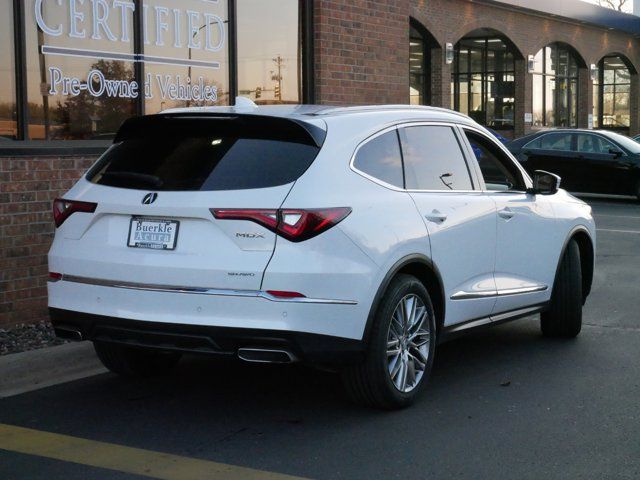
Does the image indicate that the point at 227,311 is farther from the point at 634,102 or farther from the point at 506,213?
the point at 634,102

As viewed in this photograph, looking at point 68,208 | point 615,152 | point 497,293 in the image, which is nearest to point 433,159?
point 497,293

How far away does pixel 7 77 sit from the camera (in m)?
8.84

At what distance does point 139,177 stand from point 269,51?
6169 mm

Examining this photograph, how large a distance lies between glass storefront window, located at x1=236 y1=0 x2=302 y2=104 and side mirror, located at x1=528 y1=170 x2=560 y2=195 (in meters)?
4.43

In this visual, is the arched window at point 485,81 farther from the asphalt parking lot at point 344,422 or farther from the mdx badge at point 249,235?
the mdx badge at point 249,235

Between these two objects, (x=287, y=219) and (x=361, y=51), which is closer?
(x=287, y=219)

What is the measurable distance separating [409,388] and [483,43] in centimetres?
3177

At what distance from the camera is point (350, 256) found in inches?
219

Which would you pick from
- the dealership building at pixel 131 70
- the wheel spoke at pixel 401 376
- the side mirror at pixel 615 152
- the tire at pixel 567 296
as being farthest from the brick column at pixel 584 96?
the wheel spoke at pixel 401 376

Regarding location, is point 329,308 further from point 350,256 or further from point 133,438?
point 133,438

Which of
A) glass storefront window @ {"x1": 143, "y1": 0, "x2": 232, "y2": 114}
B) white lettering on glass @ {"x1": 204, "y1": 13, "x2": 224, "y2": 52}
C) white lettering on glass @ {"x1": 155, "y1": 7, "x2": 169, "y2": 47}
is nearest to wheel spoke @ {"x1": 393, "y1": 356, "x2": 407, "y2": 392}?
glass storefront window @ {"x1": 143, "y1": 0, "x2": 232, "y2": 114}

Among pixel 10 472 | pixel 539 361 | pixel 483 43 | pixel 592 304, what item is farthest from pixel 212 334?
pixel 483 43

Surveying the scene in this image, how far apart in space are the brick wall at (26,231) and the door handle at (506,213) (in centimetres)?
383

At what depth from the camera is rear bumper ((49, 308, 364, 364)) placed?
5.39m
